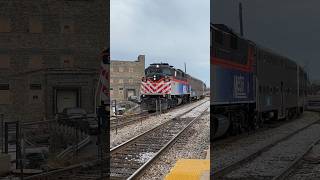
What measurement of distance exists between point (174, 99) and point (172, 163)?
28552 mm

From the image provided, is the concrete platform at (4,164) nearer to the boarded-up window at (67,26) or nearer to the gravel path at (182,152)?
the gravel path at (182,152)

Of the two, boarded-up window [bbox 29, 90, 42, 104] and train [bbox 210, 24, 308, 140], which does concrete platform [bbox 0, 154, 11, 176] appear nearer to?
train [bbox 210, 24, 308, 140]

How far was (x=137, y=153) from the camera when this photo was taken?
42.3ft

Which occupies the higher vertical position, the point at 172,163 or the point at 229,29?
the point at 229,29

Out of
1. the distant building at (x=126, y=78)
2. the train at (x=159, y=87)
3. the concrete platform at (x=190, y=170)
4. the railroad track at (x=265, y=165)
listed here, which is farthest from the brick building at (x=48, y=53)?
the distant building at (x=126, y=78)

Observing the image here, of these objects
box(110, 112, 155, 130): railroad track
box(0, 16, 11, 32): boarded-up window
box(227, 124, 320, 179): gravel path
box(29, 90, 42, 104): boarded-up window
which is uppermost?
box(0, 16, 11, 32): boarded-up window

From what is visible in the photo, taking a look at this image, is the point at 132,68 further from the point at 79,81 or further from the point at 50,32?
the point at 79,81

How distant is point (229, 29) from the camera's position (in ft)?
47.7

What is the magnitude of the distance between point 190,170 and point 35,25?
31.2 ft

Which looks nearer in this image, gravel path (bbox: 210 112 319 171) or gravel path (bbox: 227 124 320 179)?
gravel path (bbox: 227 124 320 179)

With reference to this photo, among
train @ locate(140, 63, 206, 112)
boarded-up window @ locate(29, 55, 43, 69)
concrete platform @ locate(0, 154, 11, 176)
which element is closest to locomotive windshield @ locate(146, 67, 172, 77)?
train @ locate(140, 63, 206, 112)

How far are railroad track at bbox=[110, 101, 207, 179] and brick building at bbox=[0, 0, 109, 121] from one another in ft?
5.74

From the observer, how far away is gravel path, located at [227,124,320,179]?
978cm

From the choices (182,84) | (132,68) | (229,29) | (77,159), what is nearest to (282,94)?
(229,29)
